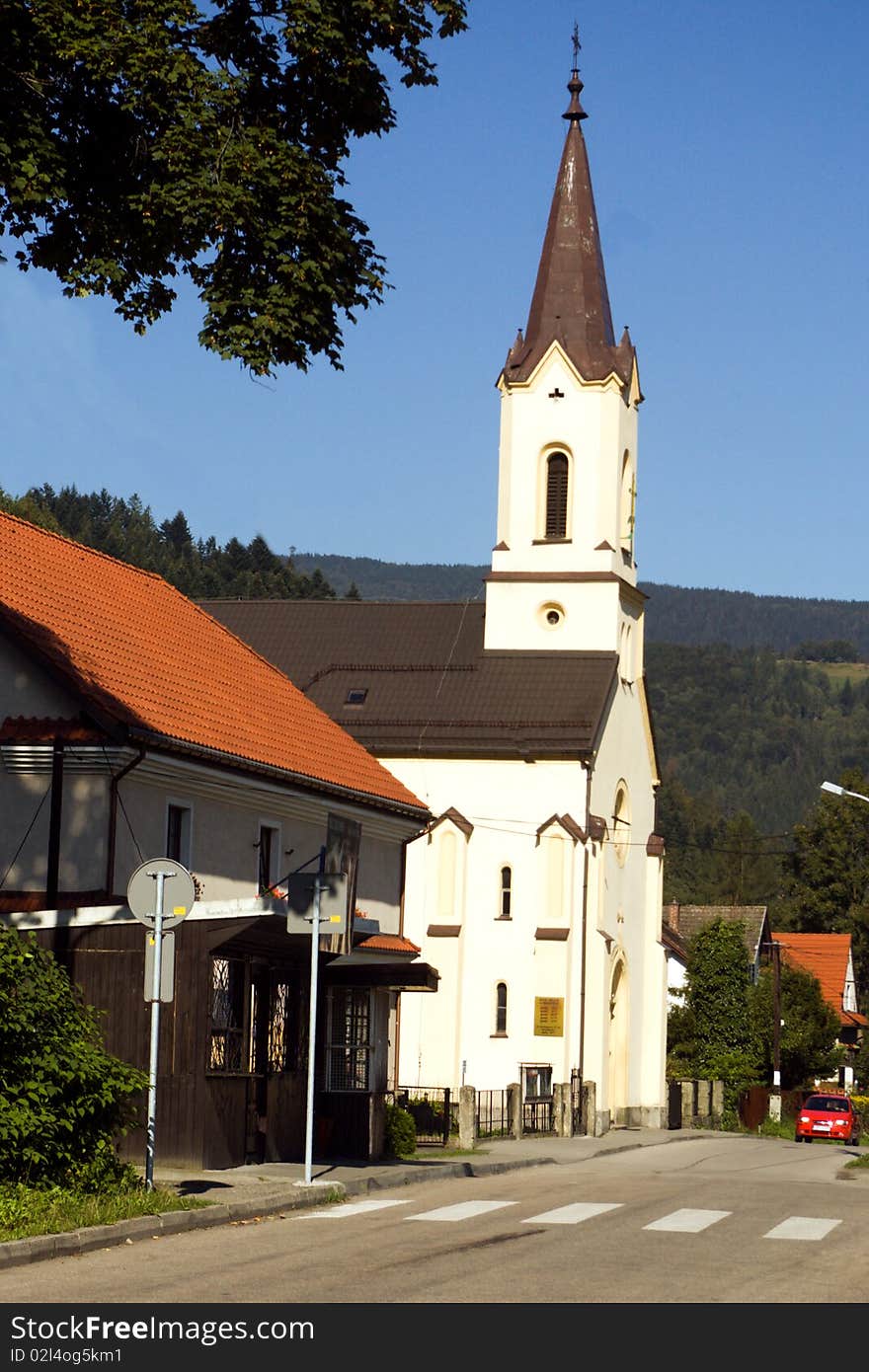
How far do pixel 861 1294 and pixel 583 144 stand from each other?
49143 mm

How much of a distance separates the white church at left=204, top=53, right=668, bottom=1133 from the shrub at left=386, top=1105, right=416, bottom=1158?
19.7 metres

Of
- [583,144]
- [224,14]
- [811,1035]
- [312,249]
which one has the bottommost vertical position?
[811,1035]

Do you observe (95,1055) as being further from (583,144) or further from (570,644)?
(583,144)

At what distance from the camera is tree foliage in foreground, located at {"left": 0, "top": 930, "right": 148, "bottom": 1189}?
1623 centimetres

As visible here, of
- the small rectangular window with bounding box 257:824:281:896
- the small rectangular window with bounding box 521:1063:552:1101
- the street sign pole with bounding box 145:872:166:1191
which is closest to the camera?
the street sign pole with bounding box 145:872:166:1191

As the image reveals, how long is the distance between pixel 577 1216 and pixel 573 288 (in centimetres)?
4157

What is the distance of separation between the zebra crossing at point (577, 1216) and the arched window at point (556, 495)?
36720 mm

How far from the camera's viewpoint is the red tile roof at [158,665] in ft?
87.7

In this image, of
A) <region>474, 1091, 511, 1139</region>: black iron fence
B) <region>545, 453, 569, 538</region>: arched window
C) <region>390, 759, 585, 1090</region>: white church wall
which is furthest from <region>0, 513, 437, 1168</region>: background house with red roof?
<region>545, 453, 569, 538</region>: arched window

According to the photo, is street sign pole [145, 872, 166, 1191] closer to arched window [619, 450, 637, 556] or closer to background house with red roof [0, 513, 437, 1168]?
background house with red roof [0, 513, 437, 1168]

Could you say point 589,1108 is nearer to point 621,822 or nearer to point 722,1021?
point 621,822

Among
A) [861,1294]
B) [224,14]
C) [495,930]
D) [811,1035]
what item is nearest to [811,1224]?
[861,1294]

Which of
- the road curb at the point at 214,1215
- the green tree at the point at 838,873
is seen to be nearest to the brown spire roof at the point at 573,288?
the road curb at the point at 214,1215

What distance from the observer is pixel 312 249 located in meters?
14.9
